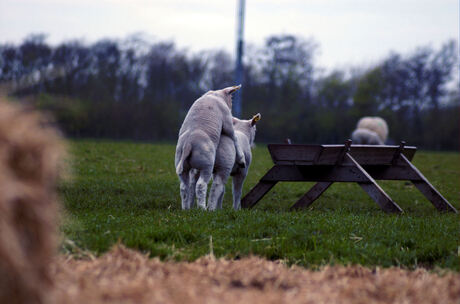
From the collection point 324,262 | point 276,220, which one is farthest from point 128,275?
point 276,220

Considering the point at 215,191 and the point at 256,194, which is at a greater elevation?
the point at 215,191

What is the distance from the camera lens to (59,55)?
3656 cm

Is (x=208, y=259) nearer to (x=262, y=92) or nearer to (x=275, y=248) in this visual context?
(x=275, y=248)

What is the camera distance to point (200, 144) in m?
7.08

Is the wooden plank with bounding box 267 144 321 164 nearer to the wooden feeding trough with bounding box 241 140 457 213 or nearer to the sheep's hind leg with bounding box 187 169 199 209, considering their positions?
the wooden feeding trough with bounding box 241 140 457 213

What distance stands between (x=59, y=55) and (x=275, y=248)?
34.5 meters

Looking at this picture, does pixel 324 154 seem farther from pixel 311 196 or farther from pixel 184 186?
pixel 184 186

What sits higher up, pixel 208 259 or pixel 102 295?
pixel 102 295

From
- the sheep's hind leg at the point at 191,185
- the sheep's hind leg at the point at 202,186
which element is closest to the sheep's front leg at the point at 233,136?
the sheep's hind leg at the point at 191,185

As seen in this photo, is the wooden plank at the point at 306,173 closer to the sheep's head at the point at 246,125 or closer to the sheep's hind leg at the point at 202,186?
the sheep's head at the point at 246,125

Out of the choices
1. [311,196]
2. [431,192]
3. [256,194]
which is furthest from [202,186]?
[431,192]

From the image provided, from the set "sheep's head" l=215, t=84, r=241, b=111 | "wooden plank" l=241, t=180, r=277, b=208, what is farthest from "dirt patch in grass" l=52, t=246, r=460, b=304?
"wooden plank" l=241, t=180, r=277, b=208

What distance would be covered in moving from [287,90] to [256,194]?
40814 mm

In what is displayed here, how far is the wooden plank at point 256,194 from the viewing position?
863cm
